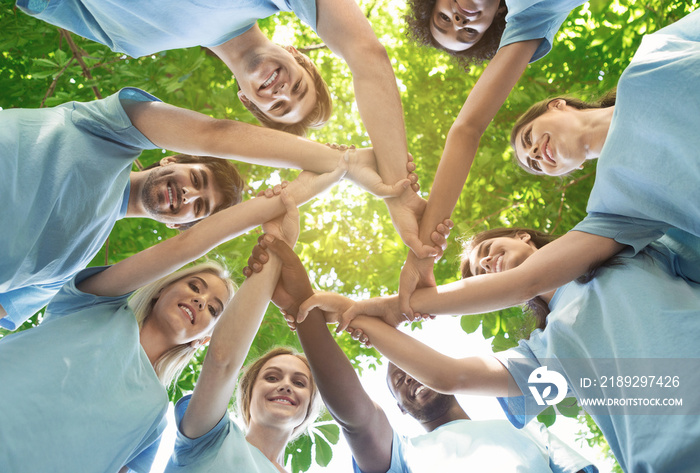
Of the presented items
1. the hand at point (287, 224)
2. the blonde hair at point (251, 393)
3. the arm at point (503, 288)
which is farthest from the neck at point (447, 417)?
the hand at point (287, 224)

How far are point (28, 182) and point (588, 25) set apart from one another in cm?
384

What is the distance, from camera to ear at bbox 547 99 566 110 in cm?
286

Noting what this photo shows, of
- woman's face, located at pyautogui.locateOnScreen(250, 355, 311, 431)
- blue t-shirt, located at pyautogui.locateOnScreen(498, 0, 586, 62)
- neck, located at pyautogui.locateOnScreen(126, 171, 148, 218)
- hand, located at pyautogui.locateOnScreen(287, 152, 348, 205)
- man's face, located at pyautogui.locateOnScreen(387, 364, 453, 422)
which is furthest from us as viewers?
man's face, located at pyautogui.locateOnScreen(387, 364, 453, 422)

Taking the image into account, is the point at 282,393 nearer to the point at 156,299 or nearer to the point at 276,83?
the point at 156,299

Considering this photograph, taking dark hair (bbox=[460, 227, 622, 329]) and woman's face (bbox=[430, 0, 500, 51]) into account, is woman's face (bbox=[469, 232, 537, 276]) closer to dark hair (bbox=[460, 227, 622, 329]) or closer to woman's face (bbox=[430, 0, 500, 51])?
dark hair (bbox=[460, 227, 622, 329])

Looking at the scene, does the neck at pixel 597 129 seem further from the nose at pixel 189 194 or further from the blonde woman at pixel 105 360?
the nose at pixel 189 194

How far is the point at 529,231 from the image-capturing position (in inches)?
123

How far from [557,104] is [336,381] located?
190 cm

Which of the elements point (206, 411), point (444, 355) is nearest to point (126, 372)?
point (206, 411)

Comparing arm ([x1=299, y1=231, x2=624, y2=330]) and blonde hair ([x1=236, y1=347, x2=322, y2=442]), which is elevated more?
→ arm ([x1=299, y1=231, x2=624, y2=330])

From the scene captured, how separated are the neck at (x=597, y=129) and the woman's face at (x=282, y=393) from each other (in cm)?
214

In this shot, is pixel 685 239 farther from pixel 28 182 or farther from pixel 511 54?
pixel 28 182

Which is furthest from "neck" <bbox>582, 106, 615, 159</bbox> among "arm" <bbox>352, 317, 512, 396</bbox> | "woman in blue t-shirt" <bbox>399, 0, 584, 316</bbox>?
"arm" <bbox>352, 317, 512, 396</bbox>

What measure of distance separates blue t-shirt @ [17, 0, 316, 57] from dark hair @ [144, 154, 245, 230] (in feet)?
2.65
